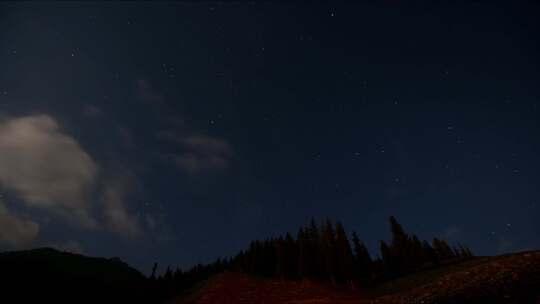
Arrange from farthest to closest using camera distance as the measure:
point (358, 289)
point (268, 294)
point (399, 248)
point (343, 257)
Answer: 1. point (399, 248)
2. point (343, 257)
3. point (358, 289)
4. point (268, 294)

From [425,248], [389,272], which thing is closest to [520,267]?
[389,272]

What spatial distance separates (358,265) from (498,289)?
48000mm

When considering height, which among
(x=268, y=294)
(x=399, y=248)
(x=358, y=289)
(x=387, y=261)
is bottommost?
(x=358, y=289)

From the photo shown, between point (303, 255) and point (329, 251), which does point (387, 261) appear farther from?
point (303, 255)

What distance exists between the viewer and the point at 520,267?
20516 millimetres

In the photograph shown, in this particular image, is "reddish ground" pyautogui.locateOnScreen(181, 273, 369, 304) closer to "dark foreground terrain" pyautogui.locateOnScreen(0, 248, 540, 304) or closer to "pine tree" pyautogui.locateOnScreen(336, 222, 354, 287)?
"dark foreground terrain" pyautogui.locateOnScreen(0, 248, 540, 304)

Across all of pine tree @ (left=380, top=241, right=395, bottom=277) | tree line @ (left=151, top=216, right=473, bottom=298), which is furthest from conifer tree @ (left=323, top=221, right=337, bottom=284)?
pine tree @ (left=380, top=241, right=395, bottom=277)

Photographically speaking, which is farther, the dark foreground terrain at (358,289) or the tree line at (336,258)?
the tree line at (336,258)

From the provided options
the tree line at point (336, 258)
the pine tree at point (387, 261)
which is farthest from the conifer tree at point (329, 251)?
the pine tree at point (387, 261)

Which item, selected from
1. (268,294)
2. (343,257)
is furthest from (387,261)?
(268,294)

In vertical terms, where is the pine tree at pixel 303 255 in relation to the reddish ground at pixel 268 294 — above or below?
above

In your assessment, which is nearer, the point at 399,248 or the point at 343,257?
the point at 343,257

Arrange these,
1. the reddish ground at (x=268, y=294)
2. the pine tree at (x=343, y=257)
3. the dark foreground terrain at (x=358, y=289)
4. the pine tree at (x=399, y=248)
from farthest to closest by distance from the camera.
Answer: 1. the pine tree at (x=399, y=248)
2. the pine tree at (x=343, y=257)
3. the reddish ground at (x=268, y=294)
4. the dark foreground terrain at (x=358, y=289)

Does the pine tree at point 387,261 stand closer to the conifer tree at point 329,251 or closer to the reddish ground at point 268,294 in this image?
the conifer tree at point 329,251
